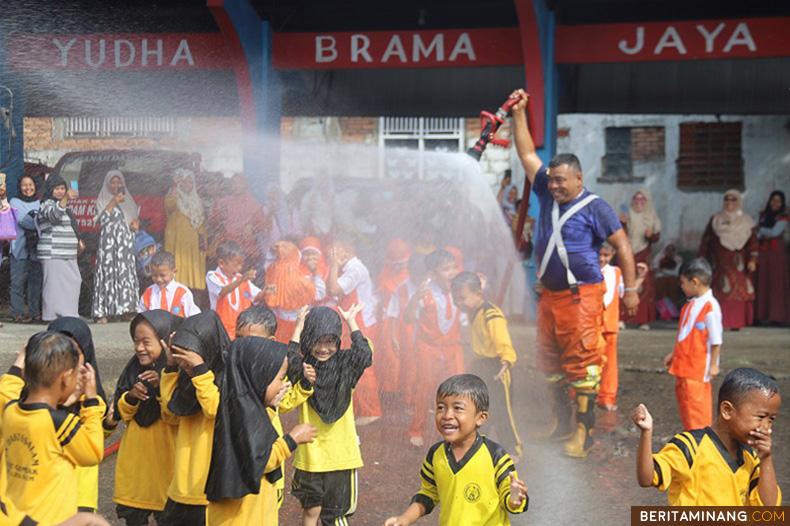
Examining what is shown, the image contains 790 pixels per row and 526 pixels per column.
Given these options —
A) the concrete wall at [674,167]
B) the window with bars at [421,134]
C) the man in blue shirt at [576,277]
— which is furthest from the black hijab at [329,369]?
the window with bars at [421,134]

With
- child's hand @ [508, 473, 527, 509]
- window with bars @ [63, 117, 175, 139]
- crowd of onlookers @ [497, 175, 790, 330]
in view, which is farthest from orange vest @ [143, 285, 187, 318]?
window with bars @ [63, 117, 175, 139]

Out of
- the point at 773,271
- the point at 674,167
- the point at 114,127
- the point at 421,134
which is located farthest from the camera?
the point at 421,134

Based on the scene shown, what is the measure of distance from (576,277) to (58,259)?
5.90 metres

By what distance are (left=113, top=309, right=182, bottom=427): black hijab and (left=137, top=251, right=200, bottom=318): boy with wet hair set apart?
2.03 metres

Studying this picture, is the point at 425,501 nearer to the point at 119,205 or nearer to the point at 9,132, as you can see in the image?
the point at 119,205

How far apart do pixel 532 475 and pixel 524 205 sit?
193 cm

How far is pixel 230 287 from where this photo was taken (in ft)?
23.1

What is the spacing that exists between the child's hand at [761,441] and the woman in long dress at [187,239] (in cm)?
571

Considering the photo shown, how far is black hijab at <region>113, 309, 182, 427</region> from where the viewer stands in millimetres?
4422

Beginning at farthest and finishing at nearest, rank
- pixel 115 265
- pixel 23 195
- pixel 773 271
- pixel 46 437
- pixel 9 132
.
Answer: pixel 773 271
pixel 23 195
pixel 9 132
pixel 115 265
pixel 46 437

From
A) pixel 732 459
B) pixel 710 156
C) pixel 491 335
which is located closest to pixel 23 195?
Result: pixel 491 335

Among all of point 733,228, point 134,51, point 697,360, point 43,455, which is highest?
point 134,51

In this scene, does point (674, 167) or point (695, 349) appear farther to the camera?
point (674, 167)

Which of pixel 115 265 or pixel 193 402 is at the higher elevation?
pixel 115 265
